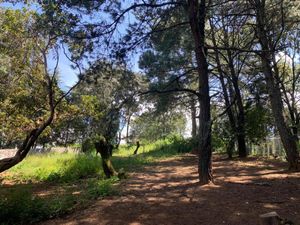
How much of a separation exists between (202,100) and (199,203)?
102 inches

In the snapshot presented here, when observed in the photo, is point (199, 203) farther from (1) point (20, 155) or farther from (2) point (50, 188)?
(2) point (50, 188)

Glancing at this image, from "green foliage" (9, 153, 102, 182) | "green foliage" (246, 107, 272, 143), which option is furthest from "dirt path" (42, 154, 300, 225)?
"green foliage" (246, 107, 272, 143)

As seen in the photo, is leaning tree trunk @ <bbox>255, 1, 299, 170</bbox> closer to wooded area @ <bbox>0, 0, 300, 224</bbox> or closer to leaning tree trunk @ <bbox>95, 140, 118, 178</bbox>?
wooded area @ <bbox>0, 0, 300, 224</bbox>

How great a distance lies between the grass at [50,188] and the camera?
18.7 feet

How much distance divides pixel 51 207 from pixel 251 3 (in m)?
7.16

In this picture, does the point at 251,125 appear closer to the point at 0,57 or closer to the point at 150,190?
the point at 150,190

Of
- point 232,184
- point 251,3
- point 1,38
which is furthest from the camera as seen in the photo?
point 1,38

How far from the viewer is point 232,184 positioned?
23.8 feet

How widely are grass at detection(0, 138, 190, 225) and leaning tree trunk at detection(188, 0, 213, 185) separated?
206 centimetres

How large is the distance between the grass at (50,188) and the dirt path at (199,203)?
1.25ft

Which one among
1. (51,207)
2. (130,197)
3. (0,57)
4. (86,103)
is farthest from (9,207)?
(0,57)

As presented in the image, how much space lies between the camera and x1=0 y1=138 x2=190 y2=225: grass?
5.71 metres

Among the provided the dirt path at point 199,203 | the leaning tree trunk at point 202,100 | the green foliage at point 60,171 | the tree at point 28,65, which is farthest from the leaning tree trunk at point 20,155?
the green foliage at point 60,171

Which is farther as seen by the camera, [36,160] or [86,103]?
[36,160]
